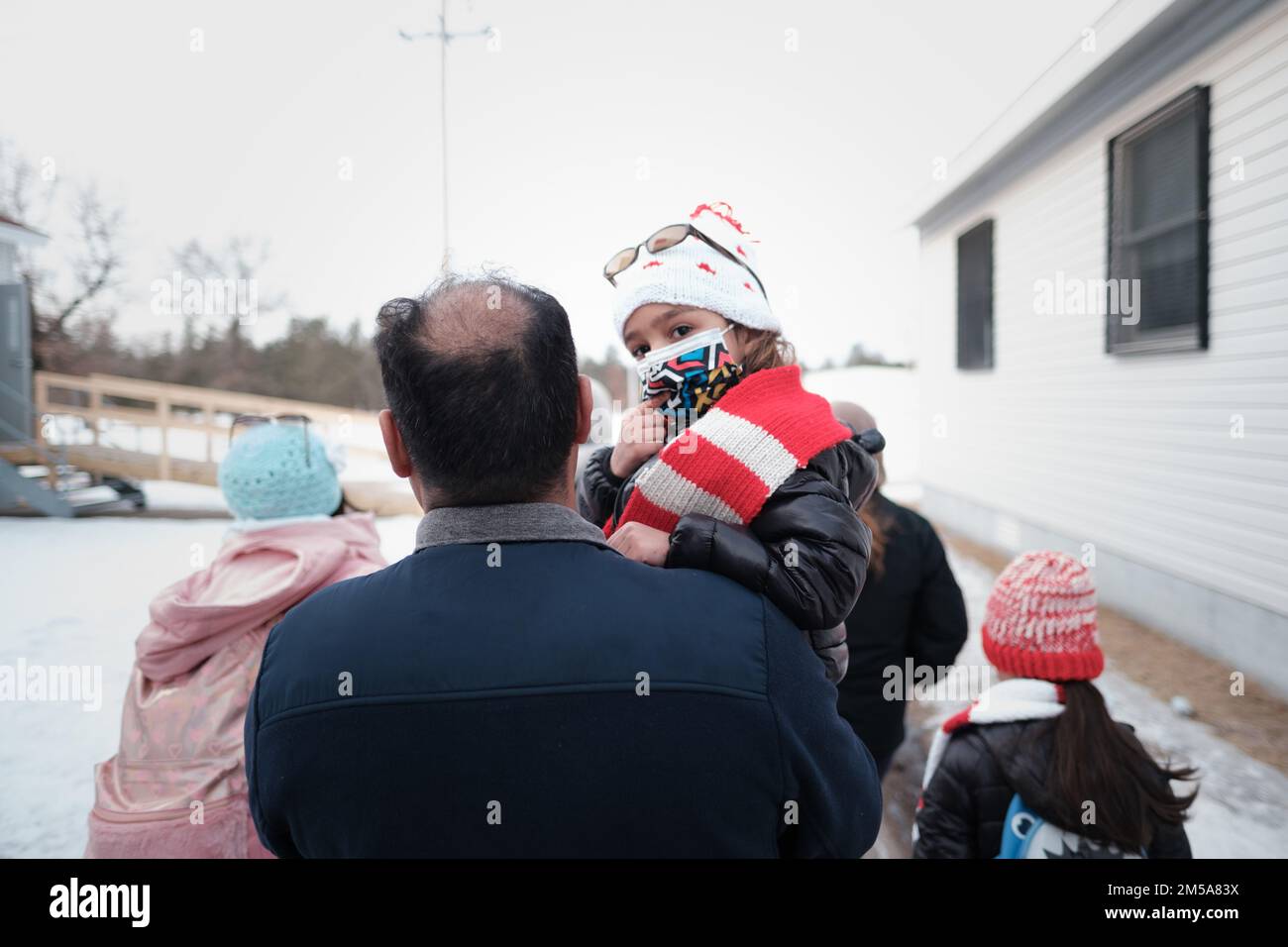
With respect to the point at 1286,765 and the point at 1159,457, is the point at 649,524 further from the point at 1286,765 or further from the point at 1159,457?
the point at 1159,457

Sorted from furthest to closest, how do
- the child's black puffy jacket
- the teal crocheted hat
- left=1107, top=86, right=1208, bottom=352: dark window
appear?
left=1107, top=86, right=1208, bottom=352: dark window → the teal crocheted hat → the child's black puffy jacket

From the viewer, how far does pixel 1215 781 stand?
413 centimetres

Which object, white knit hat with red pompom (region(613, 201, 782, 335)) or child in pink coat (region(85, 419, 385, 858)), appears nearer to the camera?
white knit hat with red pompom (region(613, 201, 782, 335))

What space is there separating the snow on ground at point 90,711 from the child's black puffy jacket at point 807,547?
2713mm

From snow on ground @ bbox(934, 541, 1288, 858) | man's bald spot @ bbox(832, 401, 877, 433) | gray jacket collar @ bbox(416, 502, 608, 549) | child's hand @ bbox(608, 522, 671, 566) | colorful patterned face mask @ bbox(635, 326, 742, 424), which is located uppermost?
colorful patterned face mask @ bbox(635, 326, 742, 424)

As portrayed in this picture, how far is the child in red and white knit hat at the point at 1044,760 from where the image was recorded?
6.04 feet

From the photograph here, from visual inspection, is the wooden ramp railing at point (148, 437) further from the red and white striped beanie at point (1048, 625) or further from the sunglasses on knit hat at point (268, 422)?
the red and white striped beanie at point (1048, 625)

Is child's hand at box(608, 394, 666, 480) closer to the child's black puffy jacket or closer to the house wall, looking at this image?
the child's black puffy jacket

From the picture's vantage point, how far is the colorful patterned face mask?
1.72m

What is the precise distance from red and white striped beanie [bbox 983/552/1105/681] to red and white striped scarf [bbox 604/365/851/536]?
34.4 inches

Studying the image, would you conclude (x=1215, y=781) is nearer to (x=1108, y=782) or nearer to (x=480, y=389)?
(x=1108, y=782)

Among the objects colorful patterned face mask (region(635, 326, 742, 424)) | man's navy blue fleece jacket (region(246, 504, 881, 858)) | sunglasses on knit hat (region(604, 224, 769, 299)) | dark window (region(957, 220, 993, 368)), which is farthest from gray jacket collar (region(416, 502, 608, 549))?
dark window (region(957, 220, 993, 368))

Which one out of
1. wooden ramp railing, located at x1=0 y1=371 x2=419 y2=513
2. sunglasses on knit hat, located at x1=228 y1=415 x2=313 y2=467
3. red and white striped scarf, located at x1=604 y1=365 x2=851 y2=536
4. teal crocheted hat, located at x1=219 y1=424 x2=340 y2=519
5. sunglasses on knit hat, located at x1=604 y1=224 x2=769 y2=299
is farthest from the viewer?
wooden ramp railing, located at x1=0 y1=371 x2=419 y2=513

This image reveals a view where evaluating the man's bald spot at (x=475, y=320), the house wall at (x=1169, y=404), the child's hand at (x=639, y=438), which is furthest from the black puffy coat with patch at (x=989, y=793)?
the house wall at (x=1169, y=404)
